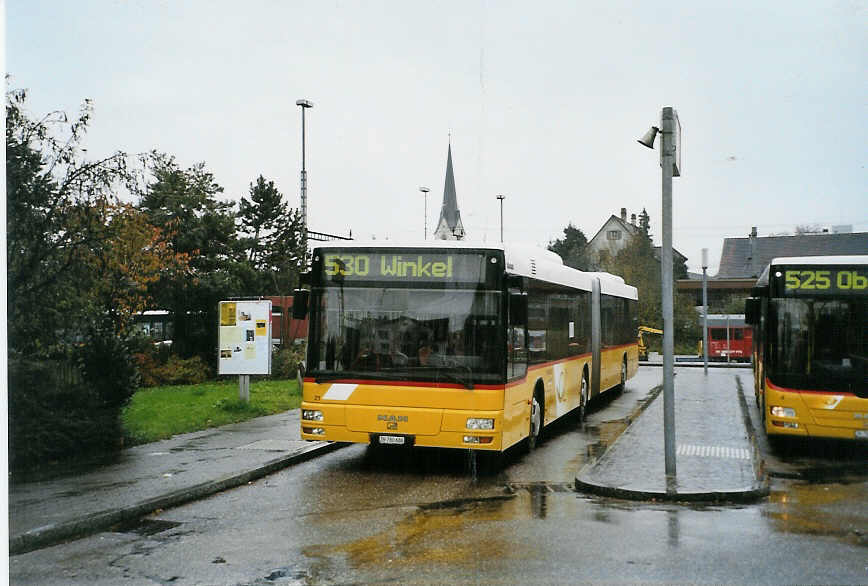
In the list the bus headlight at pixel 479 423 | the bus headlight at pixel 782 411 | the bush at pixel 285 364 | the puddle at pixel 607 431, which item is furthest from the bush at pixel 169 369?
the bus headlight at pixel 782 411

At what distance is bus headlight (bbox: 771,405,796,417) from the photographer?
1231 centimetres

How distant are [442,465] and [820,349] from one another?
17.7 ft

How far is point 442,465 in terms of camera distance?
12008 millimetres

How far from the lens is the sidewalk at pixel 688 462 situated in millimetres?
9484

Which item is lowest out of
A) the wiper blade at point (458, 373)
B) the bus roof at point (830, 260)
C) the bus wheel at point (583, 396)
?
the bus wheel at point (583, 396)

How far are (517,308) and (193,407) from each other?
10.1 meters

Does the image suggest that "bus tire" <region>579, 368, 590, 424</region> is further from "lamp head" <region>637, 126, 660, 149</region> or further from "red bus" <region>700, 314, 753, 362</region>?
"red bus" <region>700, 314, 753, 362</region>

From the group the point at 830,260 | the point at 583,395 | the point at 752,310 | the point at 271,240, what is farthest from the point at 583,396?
the point at 271,240

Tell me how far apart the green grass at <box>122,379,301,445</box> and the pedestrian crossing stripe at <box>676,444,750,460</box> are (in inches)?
308

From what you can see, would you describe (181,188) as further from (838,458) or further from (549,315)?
(838,458)

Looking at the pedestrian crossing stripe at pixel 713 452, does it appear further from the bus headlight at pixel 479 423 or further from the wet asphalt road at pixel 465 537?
the bus headlight at pixel 479 423

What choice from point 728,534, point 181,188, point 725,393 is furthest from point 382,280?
point 181,188

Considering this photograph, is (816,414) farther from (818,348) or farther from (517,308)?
(517,308)

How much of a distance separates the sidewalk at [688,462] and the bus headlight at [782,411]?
0.62 meters
